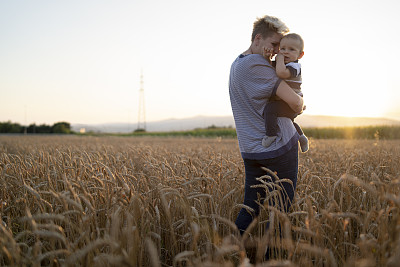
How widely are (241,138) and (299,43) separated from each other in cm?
93

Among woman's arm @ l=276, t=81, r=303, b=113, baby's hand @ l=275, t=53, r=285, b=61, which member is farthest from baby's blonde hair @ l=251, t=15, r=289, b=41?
woman's arm @ l=276, t=81, r=303, b=113

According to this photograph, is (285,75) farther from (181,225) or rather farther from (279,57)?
(181,225)

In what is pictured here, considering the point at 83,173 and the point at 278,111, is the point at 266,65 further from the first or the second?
the point at 83,173

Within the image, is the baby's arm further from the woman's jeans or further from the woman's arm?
the woman's jeans

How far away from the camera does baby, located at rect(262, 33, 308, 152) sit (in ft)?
8.27

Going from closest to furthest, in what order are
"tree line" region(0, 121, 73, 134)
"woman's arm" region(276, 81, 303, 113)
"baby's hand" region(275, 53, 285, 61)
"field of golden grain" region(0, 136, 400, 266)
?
"field of golden grain" region(0, 136, 400, 266) < "woman's arm" region(276, 81, 303, 113) < "baby's hand" region(275, 53, 285, 61) < "tree line" region(0, 121, 73, 134)

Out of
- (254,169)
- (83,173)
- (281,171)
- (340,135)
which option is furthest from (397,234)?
(340,135)

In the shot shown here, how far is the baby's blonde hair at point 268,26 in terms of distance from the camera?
2566 mm

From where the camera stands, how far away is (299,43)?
2691 mm

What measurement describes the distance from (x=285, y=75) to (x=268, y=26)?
43 centimetres

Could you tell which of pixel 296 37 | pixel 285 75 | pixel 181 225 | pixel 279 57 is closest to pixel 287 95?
pixel 285 75

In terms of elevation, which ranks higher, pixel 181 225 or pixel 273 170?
pixel 273 170

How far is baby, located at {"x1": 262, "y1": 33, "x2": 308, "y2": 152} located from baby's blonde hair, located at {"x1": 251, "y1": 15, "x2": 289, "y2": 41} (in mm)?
85

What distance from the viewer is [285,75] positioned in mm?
2535
